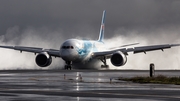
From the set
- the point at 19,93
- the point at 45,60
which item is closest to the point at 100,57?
the point at 45,60

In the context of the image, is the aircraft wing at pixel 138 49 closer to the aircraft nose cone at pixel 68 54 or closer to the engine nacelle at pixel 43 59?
the aircraft nose cone at pixel 68 54

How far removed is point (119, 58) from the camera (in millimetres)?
86188

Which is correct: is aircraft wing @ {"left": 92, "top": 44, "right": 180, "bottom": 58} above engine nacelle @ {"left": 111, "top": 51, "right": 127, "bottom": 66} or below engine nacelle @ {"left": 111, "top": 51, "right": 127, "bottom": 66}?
above

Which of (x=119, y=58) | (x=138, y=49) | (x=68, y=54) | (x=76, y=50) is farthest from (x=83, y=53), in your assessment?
(x=138, y=49)

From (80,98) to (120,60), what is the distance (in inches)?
2337

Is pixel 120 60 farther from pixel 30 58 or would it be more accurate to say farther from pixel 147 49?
pixel 30 58

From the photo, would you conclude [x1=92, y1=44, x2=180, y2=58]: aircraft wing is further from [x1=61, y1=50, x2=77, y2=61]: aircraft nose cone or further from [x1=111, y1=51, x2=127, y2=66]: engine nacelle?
[x1=61, y1=50, x2=77, y2=61]: aircraft nose cone

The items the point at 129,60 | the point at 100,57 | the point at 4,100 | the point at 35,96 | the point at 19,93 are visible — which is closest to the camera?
the point at 4,100

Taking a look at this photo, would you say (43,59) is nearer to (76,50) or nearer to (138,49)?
(76,50)

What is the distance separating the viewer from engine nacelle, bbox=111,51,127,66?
85.9m

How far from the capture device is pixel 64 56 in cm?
8556

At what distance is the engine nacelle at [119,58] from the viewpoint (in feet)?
282

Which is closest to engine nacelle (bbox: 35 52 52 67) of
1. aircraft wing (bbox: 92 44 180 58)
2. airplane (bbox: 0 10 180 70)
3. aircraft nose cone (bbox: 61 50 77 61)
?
airplane (bbox: 0 10 180 70)

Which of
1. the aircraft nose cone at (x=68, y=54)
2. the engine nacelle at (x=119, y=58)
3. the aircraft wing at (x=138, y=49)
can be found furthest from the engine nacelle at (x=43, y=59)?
the engine nacelle at (x=119, y=58)
